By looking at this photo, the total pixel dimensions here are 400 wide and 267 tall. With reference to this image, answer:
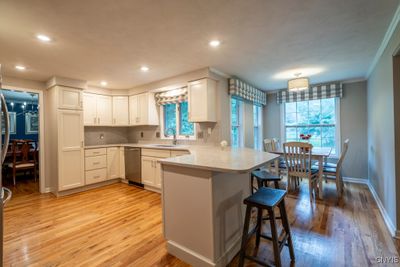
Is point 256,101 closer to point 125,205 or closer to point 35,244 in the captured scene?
point 125,205

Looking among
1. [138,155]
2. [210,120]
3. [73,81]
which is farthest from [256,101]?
[73,81]

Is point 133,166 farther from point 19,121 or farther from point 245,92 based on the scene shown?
point 19,121

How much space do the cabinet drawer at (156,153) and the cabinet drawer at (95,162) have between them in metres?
1.04

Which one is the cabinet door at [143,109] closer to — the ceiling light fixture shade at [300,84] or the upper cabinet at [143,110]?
the upper cabinet at [143,110]

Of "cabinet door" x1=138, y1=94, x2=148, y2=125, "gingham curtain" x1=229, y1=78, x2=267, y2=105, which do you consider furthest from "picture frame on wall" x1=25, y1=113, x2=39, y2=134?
"gingham curtain" x1=229, y1=78, x2=267, y2=105

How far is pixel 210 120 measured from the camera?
11.0ft

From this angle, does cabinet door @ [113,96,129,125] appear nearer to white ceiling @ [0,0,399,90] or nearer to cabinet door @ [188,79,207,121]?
white ceiling @ [0,0,399,90]

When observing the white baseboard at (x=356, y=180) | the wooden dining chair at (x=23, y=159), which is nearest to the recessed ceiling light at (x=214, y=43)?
the white baseboard at (x=356, y=180)

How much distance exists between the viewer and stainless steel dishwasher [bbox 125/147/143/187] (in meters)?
4.04

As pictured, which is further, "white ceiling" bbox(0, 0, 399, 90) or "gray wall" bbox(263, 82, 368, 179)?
"gray wall" bbox(263, 82, 368, 179)

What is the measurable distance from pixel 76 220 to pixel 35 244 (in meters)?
0.56

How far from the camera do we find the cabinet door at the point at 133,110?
463 cm

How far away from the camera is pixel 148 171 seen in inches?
152

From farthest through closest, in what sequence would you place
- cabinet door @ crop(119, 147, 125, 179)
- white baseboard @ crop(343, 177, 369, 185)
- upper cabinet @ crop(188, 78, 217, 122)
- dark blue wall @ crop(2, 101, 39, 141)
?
dark blue wall @ crop(2, 101, 39, 141), cabinet door @ crop(119, 147, 125, 179), white baseboard @ crop(343, 177, 369, 185), upper cabinet @ crop(188, 78, 217, 122)
